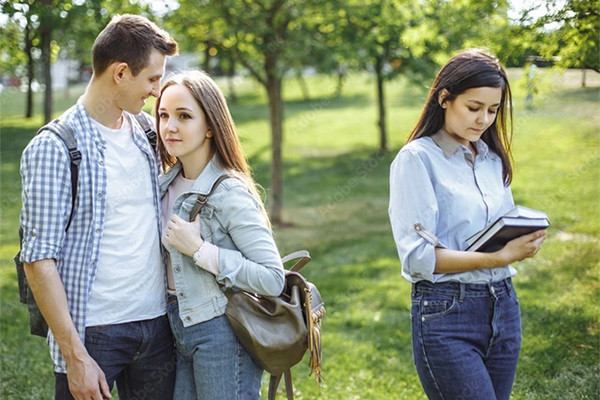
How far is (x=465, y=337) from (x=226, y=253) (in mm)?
957

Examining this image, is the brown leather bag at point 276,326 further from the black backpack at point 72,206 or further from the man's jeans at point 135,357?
the black backpack at point 72,206

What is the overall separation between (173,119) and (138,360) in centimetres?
94

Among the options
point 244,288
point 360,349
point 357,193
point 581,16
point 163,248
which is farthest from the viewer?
point 357,193

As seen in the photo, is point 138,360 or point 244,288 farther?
point 138,360

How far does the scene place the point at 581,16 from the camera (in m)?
4.65

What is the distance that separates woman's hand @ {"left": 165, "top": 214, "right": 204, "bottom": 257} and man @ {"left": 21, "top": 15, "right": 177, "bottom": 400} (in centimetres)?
14

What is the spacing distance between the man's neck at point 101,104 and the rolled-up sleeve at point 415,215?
1113 mm

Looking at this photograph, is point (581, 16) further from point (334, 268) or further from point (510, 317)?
point (334, 268)

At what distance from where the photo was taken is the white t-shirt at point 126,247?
2488mm

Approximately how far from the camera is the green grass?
509 cm

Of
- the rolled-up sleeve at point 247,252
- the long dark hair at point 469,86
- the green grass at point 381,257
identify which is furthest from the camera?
the green grass at point 381,257

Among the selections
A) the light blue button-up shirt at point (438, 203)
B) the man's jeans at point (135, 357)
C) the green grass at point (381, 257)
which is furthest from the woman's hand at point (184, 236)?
the green grass at point (381, 257)

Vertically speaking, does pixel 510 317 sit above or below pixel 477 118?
below

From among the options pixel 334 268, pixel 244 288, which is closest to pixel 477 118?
pixel 244 288
